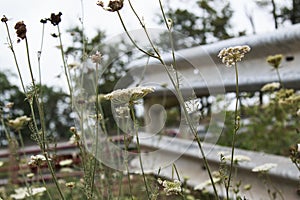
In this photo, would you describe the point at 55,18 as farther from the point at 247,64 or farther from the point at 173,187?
the point at 247,64

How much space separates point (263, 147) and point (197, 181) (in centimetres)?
132

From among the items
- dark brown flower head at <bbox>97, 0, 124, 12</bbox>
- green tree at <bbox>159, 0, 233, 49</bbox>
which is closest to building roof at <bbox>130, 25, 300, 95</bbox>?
dark brown flower head at <bbox>97, 0, 124, 12</bbox>

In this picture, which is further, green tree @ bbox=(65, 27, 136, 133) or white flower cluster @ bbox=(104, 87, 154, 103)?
green tree @ bbox=(65, 27, 136, 133)

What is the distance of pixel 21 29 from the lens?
3.67 feet

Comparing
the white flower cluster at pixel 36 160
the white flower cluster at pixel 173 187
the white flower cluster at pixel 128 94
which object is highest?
the white flower cluster at pixel 128 94

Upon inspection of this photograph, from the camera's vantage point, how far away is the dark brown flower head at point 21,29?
1.11 m

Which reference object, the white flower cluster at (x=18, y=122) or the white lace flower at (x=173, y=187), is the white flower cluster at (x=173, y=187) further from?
the white flower cluster at (x=18, y=122)

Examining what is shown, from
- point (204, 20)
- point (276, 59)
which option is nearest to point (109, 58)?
point (276, 59)

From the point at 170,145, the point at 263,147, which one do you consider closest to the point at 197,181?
the point at 170,145

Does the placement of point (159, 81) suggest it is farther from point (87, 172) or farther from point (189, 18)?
point (189, 18)

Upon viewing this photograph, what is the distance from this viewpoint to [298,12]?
5.82 metres

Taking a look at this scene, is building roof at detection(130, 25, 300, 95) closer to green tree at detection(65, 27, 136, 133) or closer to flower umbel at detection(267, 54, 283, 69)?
flower umbel at detection(267, 54, 283, 69)

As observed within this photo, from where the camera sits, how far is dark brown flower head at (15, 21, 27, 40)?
1110 mm

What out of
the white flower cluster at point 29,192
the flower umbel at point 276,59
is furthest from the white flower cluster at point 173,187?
the flower umbel at point 276,59
